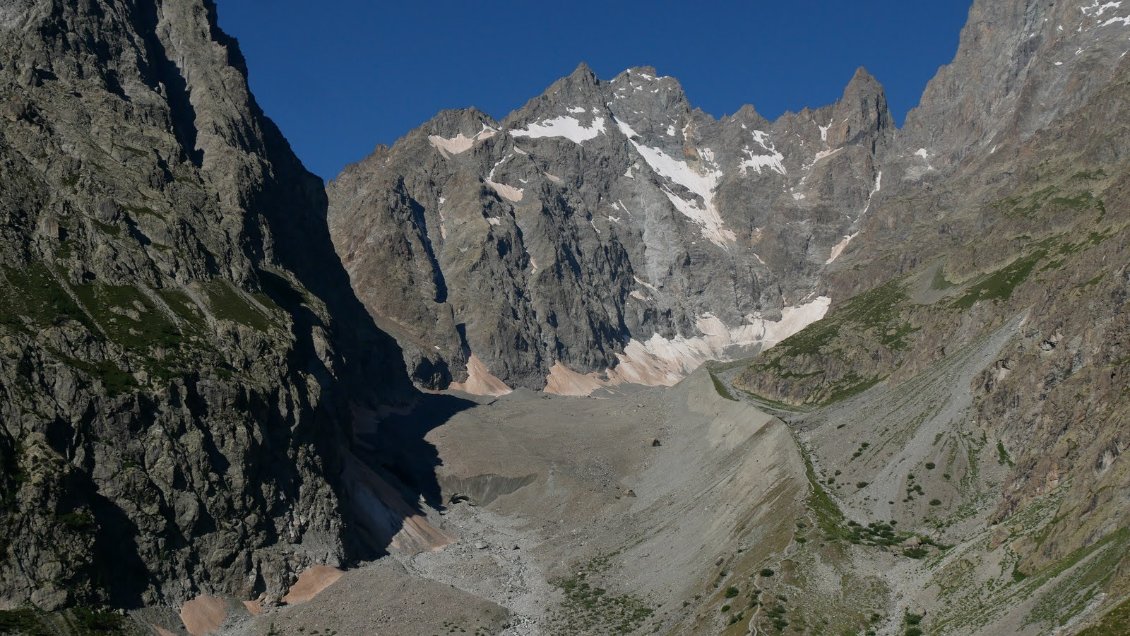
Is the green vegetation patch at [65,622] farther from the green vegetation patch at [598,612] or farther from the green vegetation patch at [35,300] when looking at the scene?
the green vegetation patch at [598,612]

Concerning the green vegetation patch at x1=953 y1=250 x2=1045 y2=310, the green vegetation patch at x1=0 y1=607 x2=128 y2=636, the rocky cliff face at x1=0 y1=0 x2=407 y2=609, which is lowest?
the green vegetation patch at x1=953 y1=250 x2=1045 y2=310

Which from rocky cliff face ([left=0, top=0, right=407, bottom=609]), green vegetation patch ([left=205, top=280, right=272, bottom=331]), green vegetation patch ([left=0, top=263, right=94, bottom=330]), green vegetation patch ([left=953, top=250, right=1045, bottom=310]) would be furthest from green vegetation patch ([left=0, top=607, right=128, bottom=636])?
green vegetation patch ([left=953, top=250, right=1045, bottom=310])

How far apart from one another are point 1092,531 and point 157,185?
12922cm

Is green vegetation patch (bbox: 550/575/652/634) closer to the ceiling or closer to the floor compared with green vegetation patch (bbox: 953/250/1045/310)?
closer to the floor

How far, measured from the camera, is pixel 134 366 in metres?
113

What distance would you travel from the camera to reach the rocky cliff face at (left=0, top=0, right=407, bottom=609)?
99.9m

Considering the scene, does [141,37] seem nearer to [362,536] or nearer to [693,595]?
[362,536]

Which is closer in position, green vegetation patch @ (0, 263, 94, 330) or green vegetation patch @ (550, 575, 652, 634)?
green vegetation patch @ (550, 575, 652, 634)

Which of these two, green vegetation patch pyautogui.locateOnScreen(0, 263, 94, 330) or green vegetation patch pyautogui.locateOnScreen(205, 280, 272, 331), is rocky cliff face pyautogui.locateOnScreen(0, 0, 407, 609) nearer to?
green vegetation patch pyautogui.locateOnScreen(0, 263, 94, 330)

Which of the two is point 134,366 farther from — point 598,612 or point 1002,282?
point 1002,282

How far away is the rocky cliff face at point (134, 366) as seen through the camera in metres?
99.9

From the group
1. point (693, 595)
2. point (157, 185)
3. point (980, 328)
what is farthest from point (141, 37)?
point (980, 328)

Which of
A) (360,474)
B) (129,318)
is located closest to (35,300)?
(129,318)

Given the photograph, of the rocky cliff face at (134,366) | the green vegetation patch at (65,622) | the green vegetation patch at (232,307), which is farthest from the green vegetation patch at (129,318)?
the green vegetation patch at (65,622)
